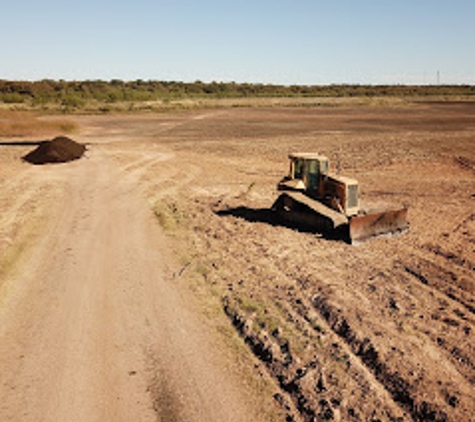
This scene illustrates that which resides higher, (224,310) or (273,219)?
(273,219)

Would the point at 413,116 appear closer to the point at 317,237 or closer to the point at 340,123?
the point at 340,123

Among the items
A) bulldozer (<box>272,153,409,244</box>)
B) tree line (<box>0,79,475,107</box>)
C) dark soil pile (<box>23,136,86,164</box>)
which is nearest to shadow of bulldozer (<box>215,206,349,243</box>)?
bulldozer (<box>272,153,409,244</box>)

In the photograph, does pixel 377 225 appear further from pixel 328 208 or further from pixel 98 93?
pixel 98 93

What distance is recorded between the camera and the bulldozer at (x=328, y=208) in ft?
45.1

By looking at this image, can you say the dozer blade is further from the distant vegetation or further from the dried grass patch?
the distant vegetation

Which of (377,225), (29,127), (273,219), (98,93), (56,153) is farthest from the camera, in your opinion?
(98,93)

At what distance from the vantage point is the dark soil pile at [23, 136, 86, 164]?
93.6 ft

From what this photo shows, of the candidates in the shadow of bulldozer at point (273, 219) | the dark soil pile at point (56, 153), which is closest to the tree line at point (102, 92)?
the dark soil pile at point (56, 153)

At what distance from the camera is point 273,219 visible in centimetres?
1655

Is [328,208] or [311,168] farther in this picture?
[311,168]

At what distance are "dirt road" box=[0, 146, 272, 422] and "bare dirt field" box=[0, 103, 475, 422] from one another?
3cm

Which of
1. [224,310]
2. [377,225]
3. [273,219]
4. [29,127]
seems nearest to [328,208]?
[377,225]

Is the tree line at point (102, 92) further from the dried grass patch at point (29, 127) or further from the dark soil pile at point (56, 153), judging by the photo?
the dark soil pile at point (56, 153)

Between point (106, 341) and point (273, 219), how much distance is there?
877cm
